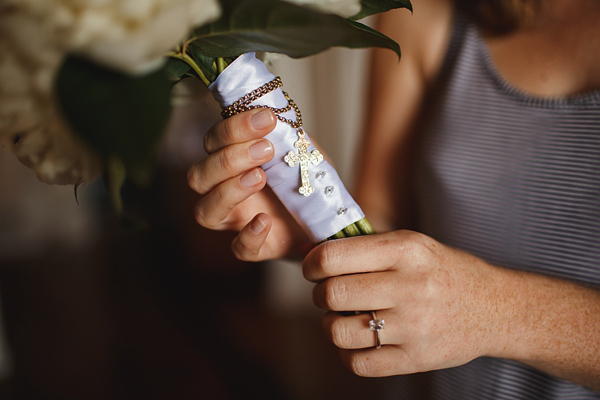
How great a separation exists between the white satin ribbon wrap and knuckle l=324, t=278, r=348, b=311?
50 mm

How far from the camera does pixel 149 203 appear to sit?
293 centimetres

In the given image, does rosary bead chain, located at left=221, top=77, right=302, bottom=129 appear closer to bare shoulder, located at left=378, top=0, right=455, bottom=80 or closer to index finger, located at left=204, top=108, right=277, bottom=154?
index finger, located at left=204, top=108, right=277, bottom=154

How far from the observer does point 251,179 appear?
485 millimetres

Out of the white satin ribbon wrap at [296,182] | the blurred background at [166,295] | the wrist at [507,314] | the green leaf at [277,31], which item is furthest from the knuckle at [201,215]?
the blurred background at [166,295]

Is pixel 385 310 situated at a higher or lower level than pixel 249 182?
lower

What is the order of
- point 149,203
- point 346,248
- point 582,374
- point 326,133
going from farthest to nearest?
point 149,203 < point 326,133 < point 582,374 < point 346,248

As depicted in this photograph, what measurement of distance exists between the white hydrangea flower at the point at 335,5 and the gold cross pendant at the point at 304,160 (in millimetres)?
131

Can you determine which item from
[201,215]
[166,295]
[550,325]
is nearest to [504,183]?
[550,325]

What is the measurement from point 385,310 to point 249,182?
0.63ft

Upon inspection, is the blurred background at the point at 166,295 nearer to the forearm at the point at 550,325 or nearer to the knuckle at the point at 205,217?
the knuckle at the point at 205,217

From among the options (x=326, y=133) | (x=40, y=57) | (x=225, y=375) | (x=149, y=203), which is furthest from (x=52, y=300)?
(x=40, y=57)

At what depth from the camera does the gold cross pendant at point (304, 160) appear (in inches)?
18.4

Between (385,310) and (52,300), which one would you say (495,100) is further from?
(52,300)

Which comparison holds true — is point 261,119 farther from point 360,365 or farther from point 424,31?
point 424,31
